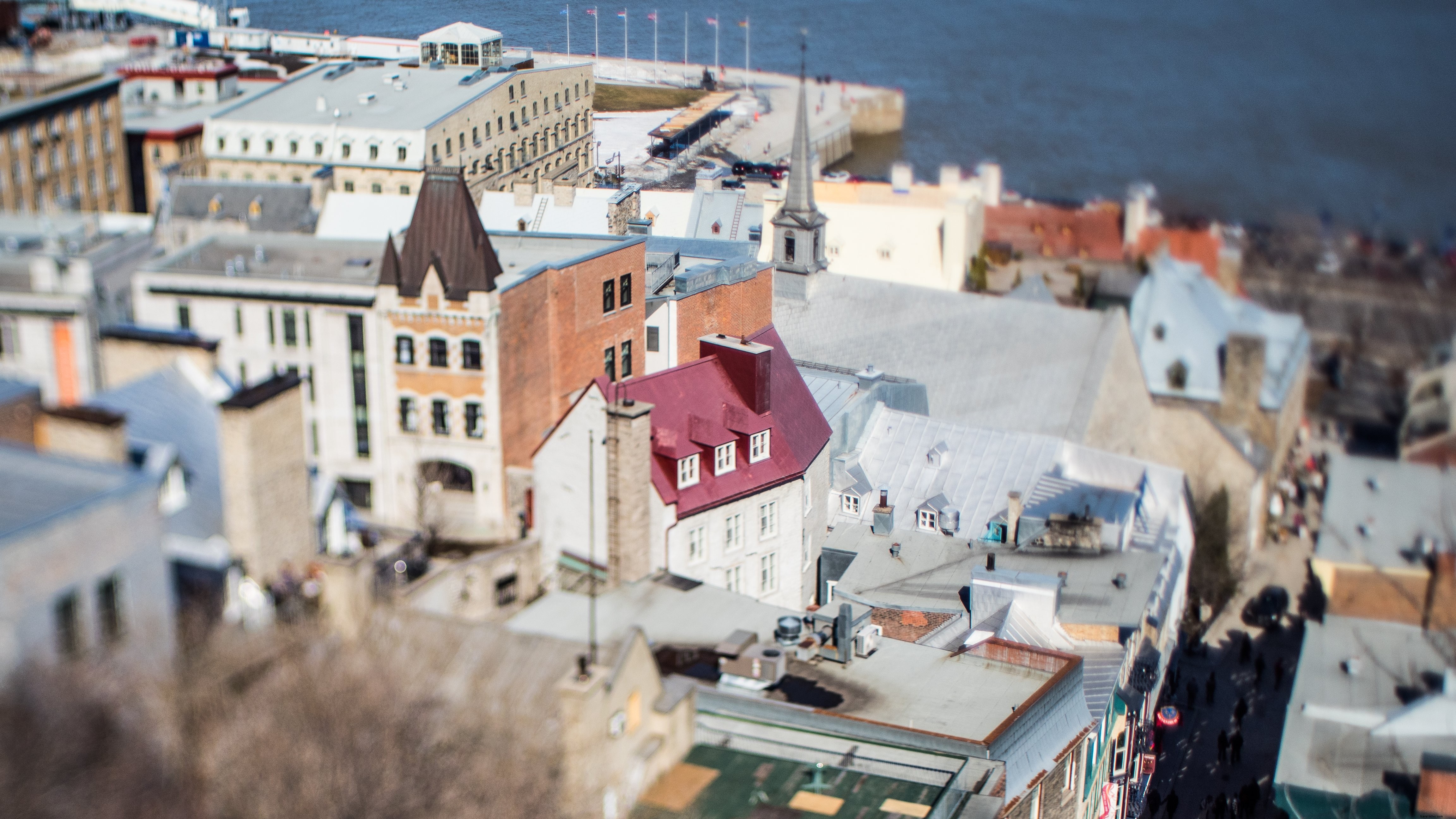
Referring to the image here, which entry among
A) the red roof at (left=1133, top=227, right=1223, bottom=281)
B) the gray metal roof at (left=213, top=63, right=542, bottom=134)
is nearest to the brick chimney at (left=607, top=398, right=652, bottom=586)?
the gray metal roof at (left=213, top=63, right=542, bottom=134)

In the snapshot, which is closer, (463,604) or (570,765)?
(570,765)

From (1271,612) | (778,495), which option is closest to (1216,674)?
(1271,612)

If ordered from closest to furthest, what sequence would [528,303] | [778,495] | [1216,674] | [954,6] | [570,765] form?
[570,765] → [528,303] → [778,495] → [954,6] → [1216,674]

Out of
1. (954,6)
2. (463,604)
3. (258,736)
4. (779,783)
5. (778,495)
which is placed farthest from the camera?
(954,6)

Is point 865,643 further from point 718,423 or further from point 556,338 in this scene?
point 556,338

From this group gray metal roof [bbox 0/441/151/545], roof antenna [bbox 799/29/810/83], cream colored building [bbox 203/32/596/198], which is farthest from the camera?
roof antenna [bbox 799/29/810/83]

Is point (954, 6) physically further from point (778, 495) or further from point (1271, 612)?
point (1271, 612)

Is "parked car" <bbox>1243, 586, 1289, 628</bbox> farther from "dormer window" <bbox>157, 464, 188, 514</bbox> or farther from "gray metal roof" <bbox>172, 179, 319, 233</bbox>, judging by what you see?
"dormer window" <bbox>157, 464, 188, 514</bbox>
